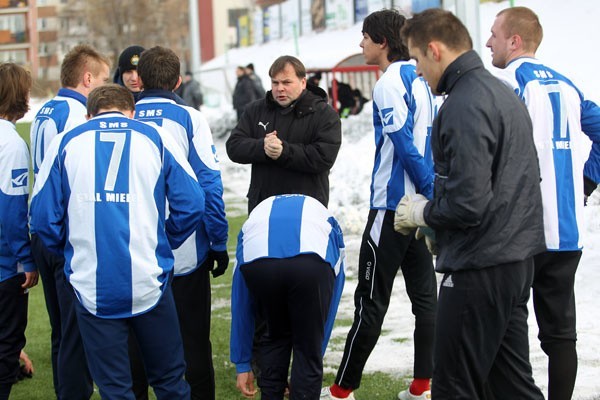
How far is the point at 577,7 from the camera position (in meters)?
31.2

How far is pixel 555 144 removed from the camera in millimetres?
4621

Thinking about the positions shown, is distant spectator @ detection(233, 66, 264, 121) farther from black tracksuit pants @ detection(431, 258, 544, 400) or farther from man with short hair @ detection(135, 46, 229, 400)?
black tracksuit pants @ detection(431, 258, 544, 400)

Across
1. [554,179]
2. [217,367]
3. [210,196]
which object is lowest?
[217,367]

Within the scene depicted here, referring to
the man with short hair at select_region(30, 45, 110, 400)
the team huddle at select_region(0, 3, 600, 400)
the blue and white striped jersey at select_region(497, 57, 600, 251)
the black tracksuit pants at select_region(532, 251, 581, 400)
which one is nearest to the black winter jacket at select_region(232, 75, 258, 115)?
the team huddle at select_region(0, 3, 600, 400)

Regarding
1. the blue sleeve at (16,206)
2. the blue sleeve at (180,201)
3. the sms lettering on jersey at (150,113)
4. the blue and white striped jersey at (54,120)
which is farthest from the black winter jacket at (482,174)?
the blue sleeve at (16,206)

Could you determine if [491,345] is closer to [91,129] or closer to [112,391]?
[112,391]

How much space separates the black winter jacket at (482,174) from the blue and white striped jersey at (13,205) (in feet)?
7.78

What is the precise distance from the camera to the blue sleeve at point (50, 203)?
4312mm

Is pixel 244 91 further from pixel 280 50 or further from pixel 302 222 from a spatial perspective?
pixel 280 50

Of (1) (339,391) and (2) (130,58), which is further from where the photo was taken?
(2) (130,58)

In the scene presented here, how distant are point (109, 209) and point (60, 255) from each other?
1.53 ft

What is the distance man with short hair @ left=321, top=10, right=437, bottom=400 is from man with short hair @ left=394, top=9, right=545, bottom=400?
129 cm

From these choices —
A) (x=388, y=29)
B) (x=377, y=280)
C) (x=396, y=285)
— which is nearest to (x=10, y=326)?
(x=377, y=280)

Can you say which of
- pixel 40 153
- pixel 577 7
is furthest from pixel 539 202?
pixel 577 7
